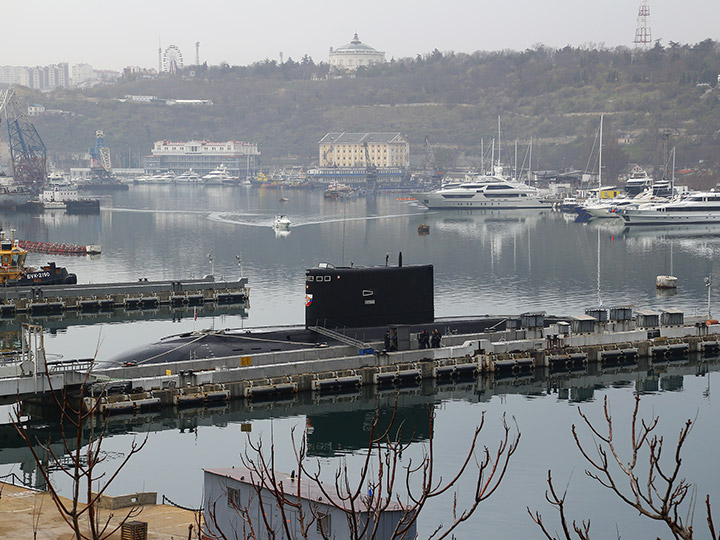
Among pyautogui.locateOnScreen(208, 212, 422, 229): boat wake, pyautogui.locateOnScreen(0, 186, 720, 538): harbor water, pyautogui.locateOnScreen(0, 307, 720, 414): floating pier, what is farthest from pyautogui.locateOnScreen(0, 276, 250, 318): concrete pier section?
pyautogui.locateOnScreen(208, 212, 422, 229): boat wake

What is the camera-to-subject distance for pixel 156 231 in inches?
4198

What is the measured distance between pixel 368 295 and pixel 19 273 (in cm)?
2802

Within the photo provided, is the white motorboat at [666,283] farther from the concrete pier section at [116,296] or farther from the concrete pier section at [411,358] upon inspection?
the concrete pier section at [116,296]

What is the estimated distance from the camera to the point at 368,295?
1283 inches

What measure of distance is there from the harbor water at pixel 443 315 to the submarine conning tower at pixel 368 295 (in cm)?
228

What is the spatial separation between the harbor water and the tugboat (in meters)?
5.16

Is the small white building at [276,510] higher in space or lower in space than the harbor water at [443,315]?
higher

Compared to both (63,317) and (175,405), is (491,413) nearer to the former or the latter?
(175,405)

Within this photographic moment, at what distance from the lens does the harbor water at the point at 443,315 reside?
79.3 ft

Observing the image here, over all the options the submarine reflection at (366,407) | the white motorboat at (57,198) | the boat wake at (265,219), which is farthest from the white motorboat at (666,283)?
the white motorboat at (57,198)

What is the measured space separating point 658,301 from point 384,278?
93.0 ft

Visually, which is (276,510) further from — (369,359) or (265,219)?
(265,219)

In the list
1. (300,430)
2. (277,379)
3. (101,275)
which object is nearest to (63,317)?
(101,275)

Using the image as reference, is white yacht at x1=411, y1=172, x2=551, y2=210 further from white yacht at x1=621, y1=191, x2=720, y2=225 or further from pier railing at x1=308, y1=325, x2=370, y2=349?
pier railing at x1=308, y1=325, x2=370, y2=349
